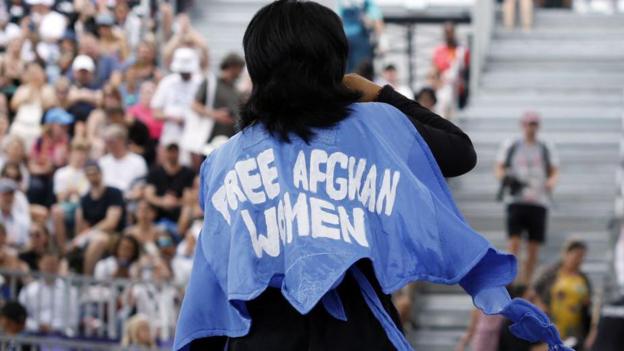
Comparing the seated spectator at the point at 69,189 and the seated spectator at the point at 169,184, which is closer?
the seated spectator at the point at 169,184

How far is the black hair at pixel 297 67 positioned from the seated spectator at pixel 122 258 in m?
A: 9.36

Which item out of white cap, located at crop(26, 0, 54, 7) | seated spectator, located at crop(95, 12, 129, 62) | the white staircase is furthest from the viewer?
white cap, located at crop(26, 0, 54, 7)

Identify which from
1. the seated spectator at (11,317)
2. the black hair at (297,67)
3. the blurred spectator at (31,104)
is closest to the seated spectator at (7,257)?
the seated spectator at (11,317)

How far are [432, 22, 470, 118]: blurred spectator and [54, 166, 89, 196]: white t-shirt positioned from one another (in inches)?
154

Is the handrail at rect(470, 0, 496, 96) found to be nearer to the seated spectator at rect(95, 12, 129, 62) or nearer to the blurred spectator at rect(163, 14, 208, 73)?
the blurred spectator at rect(163, 14, 208, 73)

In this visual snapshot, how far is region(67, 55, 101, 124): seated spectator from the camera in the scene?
17.4m

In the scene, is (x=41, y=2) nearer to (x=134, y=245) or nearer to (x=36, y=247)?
(x=36, y=247)

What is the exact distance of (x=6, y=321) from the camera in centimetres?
1214

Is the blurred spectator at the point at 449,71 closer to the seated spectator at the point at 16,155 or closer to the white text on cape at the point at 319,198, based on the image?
the seated spectator at the point at 16,155

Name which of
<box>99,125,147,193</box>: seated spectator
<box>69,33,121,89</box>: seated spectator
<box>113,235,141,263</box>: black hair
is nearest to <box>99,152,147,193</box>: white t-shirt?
<box>99,125,147,193</box>: seated spectator

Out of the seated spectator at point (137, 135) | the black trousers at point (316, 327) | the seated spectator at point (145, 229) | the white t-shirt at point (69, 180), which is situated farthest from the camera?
the seated spectator at point (137, 135)

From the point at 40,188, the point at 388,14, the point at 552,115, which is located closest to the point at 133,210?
the point at 40,188

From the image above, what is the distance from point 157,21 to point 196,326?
16595 mm

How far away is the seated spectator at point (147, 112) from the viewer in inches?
666
